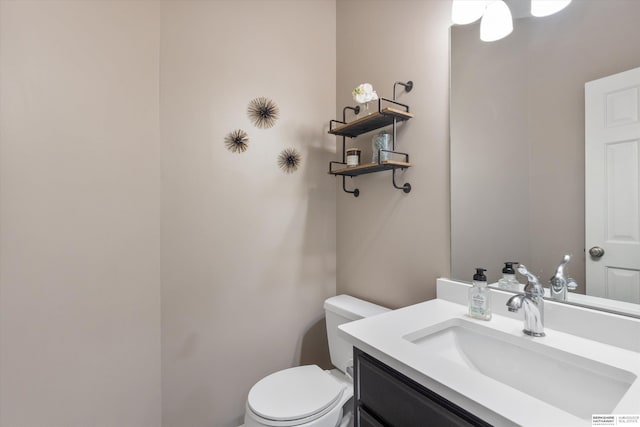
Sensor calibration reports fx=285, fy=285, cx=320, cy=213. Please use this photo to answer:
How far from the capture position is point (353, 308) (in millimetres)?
1476

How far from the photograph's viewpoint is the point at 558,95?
3.08ft

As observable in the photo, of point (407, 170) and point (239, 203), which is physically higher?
point (407, 170)

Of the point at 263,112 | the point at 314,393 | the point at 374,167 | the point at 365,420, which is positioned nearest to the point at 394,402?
the point at 365,420

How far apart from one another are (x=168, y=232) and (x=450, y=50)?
60.1 inches

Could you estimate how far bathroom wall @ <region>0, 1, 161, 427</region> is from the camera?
106 cm

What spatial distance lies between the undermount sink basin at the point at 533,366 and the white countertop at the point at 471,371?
2cm

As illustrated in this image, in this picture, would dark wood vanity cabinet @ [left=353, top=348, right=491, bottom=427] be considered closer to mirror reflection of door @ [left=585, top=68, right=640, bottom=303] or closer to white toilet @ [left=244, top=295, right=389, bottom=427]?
Result: white toilet @ [left=244, top=295, right=389, bottom=427]

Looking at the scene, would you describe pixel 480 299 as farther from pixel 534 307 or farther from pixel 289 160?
pixel 289 160

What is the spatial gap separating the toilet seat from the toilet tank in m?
0.12

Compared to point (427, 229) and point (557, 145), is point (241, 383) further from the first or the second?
point (557, 145)

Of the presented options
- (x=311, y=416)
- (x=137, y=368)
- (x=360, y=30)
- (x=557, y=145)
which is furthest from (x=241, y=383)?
(x=360, y=30)

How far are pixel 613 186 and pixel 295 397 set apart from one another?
1.33m

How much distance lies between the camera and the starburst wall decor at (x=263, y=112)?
159cm

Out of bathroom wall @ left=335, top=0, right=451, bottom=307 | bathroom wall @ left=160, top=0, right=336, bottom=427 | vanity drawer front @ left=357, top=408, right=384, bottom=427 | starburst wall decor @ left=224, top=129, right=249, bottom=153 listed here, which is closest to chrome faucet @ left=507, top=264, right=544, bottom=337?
bathroom wall @ left=335, top=0, right=451, bottom=307
